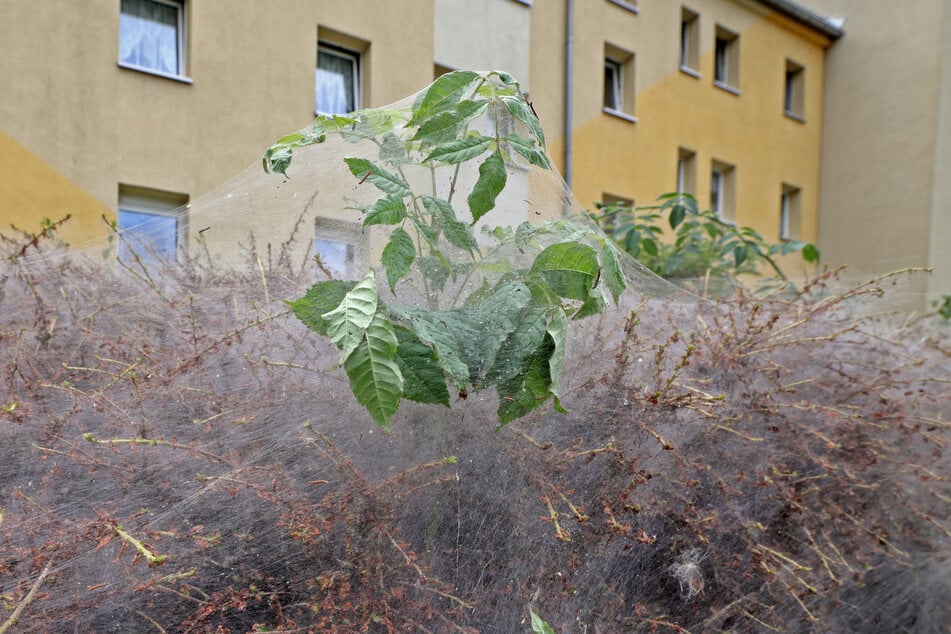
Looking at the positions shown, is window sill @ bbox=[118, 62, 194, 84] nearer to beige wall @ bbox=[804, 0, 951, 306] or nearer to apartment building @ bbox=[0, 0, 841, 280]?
apartment building @ bbox=[0, 0, 841, 280]

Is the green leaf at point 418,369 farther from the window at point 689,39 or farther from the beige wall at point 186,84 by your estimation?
the window at point 689,39

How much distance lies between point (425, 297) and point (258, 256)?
A: 2.26 feet

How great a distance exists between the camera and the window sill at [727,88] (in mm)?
16422

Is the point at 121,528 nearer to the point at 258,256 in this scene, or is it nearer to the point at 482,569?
the point at 482,569

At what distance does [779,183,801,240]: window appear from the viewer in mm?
19109

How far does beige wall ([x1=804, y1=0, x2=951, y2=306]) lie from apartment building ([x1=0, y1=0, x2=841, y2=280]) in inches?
52.2

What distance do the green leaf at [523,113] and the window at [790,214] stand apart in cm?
1819

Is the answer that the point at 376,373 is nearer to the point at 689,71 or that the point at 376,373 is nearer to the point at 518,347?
the point at 518,347

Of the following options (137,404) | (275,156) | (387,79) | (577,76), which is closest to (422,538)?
(137,404)

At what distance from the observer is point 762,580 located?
2.76m

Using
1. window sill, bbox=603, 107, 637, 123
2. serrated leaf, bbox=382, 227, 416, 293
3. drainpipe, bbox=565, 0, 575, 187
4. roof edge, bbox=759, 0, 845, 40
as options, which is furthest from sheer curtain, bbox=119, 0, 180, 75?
roof edge, bbox=759, 0, 845, 40

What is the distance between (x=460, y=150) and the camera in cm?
206

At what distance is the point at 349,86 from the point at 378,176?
10.2 meters

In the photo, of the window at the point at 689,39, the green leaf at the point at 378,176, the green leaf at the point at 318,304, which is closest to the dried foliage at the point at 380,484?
the green leaf at the point at 318,304
